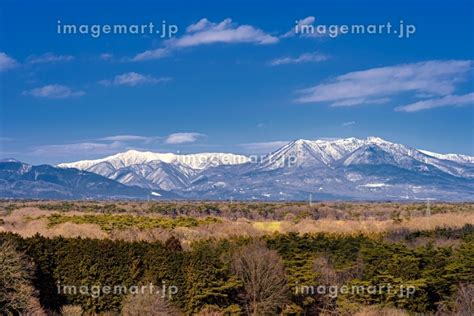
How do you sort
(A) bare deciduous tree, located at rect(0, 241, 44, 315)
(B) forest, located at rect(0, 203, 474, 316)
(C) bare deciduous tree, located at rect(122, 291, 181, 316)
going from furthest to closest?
(B) forest, located at rect(0, 203, 474, 316) < (A) bare deciduous tree, located at rect(0, 241, 44, 315) < (C) bare deciduous tree, located at rect(122, 291, 181, 316)

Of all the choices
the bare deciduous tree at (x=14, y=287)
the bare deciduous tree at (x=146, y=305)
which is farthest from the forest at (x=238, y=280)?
the bare deciduous tree at (x=146, y=305)

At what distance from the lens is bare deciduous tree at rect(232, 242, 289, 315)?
196 feet

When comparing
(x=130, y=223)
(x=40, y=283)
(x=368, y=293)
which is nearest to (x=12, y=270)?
(x=40, y=283)

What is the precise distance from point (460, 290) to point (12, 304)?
38.1 m

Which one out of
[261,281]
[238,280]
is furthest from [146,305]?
[261,281]

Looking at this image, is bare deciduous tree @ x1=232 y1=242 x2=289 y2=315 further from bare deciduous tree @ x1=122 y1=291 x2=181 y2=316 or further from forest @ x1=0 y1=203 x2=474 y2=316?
bare deciduous tree @ x1=122 y1=291 x2=181 y2=316

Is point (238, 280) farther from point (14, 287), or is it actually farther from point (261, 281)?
point (14, 287)

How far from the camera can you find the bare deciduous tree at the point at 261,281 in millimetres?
59838

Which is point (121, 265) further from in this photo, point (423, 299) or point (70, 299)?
point (423, 299)

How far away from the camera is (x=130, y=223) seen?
10288cm

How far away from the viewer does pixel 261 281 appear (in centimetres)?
6106

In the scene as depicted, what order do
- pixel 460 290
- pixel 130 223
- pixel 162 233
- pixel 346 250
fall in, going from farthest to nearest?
pixel 130 223 → pixel 162 233 → pixel 346 250 → pixel 460 290

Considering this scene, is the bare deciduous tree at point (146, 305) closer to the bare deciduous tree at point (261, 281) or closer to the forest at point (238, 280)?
the forest at point (238, 280)

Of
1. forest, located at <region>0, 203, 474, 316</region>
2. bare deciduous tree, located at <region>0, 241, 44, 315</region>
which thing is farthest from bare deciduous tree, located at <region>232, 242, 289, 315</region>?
bare deciduous tree, located at <region>0, 241, 44, 315</region>
